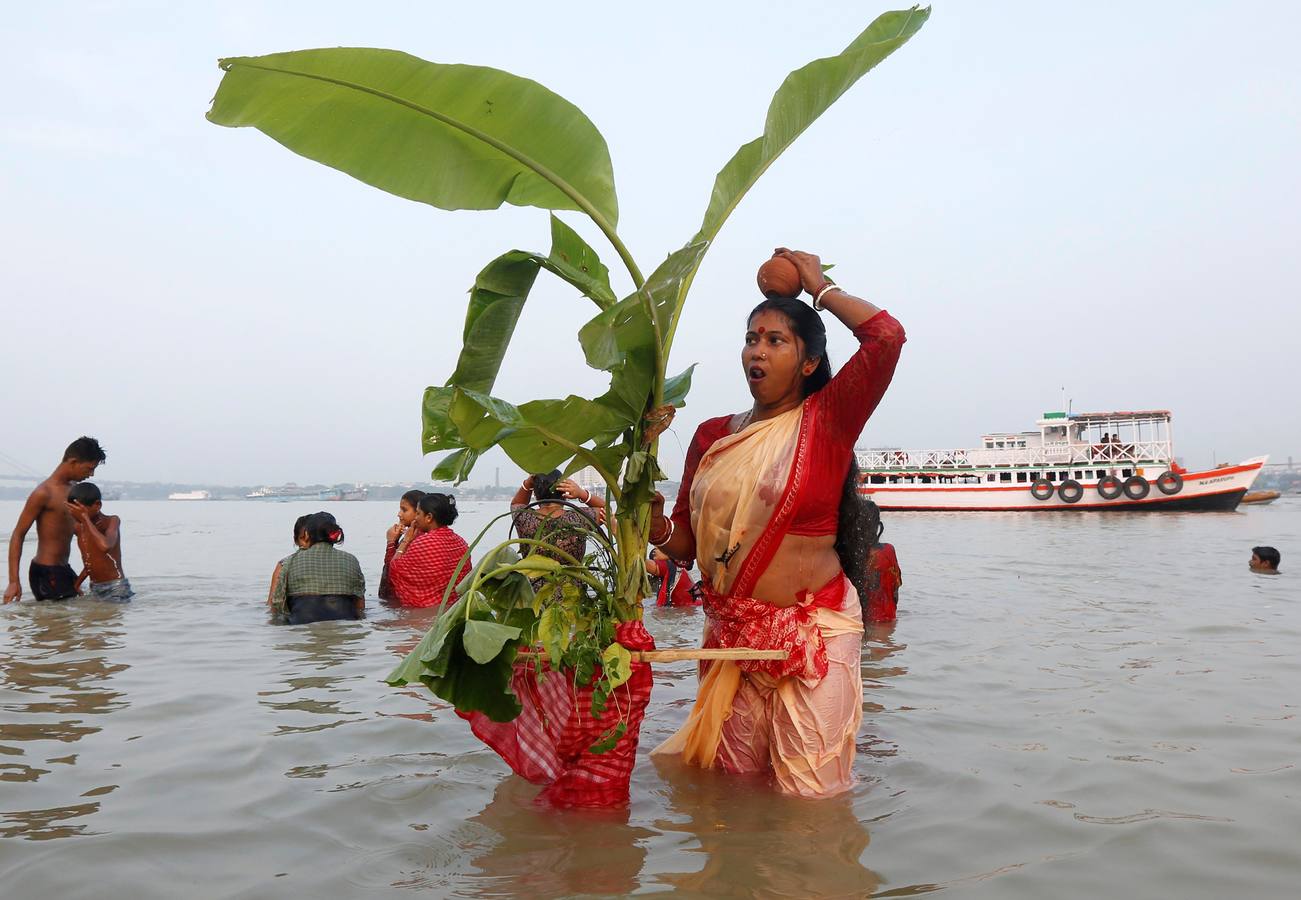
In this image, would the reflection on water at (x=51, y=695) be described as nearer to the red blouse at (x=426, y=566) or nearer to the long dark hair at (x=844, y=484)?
the red blouse at (x=426, y=566)

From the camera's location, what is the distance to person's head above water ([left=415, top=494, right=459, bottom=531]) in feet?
24.8

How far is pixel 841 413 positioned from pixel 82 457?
7538mm

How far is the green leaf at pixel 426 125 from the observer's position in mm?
2791

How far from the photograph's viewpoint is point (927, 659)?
5.91m

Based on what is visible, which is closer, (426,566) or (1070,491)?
(426,566)

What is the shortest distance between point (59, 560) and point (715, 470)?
7579 millimetres

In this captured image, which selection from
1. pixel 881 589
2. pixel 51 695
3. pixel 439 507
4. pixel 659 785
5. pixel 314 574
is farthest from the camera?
pixel 439 507

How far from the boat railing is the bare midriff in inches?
1215

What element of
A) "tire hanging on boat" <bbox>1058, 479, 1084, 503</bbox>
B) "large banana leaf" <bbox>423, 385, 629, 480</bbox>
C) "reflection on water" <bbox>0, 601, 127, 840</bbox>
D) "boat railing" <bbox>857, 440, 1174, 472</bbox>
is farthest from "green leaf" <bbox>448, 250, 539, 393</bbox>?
"tire hanging on boat" <bbox>1058, 479, 1084, 503</bbox>

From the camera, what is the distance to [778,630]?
118 inches

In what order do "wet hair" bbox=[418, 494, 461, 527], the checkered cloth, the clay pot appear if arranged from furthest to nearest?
"wet hair" bbox=[418, 494, 461, 527] < the checkered cloth < the clay pot

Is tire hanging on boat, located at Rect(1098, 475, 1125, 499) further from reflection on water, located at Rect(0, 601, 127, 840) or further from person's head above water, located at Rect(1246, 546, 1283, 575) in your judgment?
reflection on water, located at Rect(0, 601, 127, 840)

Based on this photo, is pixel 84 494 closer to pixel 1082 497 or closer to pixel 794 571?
pixel 794 571

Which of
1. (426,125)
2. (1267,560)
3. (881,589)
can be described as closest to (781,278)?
(426,125)
